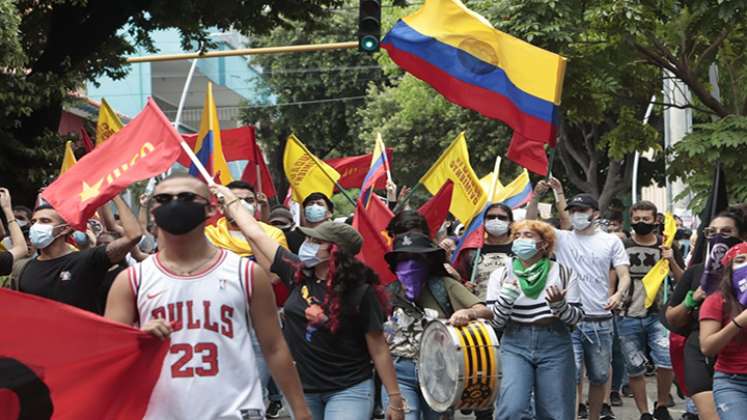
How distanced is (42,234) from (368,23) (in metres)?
9.53

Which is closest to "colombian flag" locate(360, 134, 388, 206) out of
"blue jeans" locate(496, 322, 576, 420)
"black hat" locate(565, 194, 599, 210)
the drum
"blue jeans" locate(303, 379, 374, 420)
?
"black hat" locate(565, 194, 599, 210)

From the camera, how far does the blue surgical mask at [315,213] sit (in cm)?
1116

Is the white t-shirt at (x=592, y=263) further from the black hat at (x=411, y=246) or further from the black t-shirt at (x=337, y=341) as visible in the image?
the black t-shirt at (x=337, y=341)

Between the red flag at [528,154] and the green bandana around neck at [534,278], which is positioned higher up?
the red flag at [528,154]

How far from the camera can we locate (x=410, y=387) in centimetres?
827

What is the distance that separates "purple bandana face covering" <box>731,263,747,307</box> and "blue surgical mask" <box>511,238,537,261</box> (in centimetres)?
205

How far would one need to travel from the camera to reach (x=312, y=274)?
24.1ft

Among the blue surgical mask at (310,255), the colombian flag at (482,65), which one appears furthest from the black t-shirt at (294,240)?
the blue surgical mask at (310,255)

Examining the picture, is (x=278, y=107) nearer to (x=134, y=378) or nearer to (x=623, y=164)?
(x=623, y=164)

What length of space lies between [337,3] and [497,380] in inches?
502

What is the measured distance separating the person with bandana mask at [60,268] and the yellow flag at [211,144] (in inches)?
141

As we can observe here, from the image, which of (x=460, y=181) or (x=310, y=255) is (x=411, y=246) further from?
(x=460, y=181)

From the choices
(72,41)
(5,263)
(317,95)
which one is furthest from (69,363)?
(317,95)

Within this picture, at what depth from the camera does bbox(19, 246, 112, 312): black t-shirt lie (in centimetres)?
784
